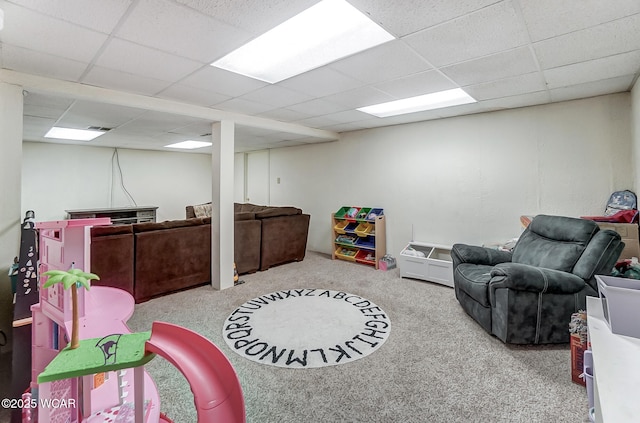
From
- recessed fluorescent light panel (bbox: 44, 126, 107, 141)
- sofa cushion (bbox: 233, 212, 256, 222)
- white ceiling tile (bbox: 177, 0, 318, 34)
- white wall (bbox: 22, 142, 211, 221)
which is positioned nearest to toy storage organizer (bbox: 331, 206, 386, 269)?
sofa cushion (bbox: 233, 212, 256, 222)

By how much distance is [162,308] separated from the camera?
3.15m

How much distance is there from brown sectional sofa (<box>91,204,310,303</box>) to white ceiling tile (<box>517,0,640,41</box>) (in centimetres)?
373

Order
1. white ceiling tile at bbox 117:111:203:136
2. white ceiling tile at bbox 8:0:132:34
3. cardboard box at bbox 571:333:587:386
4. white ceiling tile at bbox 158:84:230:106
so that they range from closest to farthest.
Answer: white ceiling tile at bbox 8:0:132:34 → cardboard box at bbox 571:333:587:386 → white ceiling tile at bbox 158:84:230:106 → white ceiling tile at bbox 117:111:203:136

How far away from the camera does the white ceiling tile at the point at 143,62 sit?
2.06 metres

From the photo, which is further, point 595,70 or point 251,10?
point 595,70

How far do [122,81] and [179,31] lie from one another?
50.6 inches

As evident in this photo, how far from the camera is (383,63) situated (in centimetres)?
234

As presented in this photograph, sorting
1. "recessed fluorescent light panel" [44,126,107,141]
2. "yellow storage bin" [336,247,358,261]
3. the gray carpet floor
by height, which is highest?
"recessed fluorescent light panel" [44,126,107,141]

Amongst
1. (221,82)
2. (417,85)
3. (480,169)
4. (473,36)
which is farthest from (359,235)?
(473,36)

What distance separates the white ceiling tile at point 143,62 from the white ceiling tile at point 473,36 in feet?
5.71

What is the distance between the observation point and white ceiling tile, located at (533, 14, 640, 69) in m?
1.80

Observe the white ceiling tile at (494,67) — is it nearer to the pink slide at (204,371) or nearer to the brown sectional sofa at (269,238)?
the pink slide at (204,371)

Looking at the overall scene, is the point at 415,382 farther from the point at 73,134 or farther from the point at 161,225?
the point at 73,134

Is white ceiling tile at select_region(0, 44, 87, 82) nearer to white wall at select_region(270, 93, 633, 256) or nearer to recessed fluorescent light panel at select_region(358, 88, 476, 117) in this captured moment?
recessed fluorescent light panel at select_region(358, 88, 476, 117)
